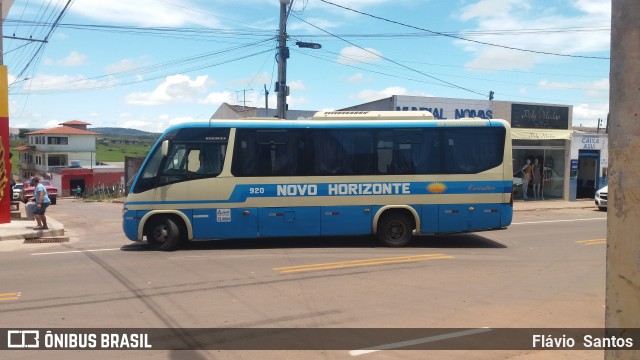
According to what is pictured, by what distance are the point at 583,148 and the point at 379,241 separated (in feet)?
61.2

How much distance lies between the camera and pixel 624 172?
3627mm

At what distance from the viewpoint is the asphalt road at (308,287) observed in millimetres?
6391

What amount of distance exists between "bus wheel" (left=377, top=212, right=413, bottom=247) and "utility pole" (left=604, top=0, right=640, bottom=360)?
8.54m

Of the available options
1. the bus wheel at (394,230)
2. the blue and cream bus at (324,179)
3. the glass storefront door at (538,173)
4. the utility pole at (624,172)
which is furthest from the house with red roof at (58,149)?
the utility pole at (624,172)

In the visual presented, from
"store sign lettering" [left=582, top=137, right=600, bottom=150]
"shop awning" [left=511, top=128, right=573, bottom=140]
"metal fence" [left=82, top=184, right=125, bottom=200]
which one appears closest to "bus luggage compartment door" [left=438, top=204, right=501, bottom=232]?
"shop awning" [left=511, top=128, right=573, bottom=140]

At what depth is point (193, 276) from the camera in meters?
9.06

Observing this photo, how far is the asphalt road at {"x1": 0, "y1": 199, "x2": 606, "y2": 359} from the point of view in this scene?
6.39 metres

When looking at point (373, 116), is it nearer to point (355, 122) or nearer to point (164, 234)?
point (355, 122)

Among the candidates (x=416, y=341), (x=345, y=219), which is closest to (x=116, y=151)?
(x=345, y=219)

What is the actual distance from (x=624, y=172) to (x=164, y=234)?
9.94 meters

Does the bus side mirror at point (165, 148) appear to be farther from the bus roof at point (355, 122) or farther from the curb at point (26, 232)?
the curb at point (26, 232)

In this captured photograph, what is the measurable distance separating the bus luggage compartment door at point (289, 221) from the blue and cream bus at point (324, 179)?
0.02m

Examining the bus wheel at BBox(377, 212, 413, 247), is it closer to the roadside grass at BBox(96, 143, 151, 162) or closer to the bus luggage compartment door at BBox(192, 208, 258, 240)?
the bus luggage compartment door at BBox(192, 208, 258, 240)

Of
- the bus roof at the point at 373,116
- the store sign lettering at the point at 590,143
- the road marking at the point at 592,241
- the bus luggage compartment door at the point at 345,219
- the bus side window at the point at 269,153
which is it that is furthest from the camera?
the store sign lettering at the point at 590,143
